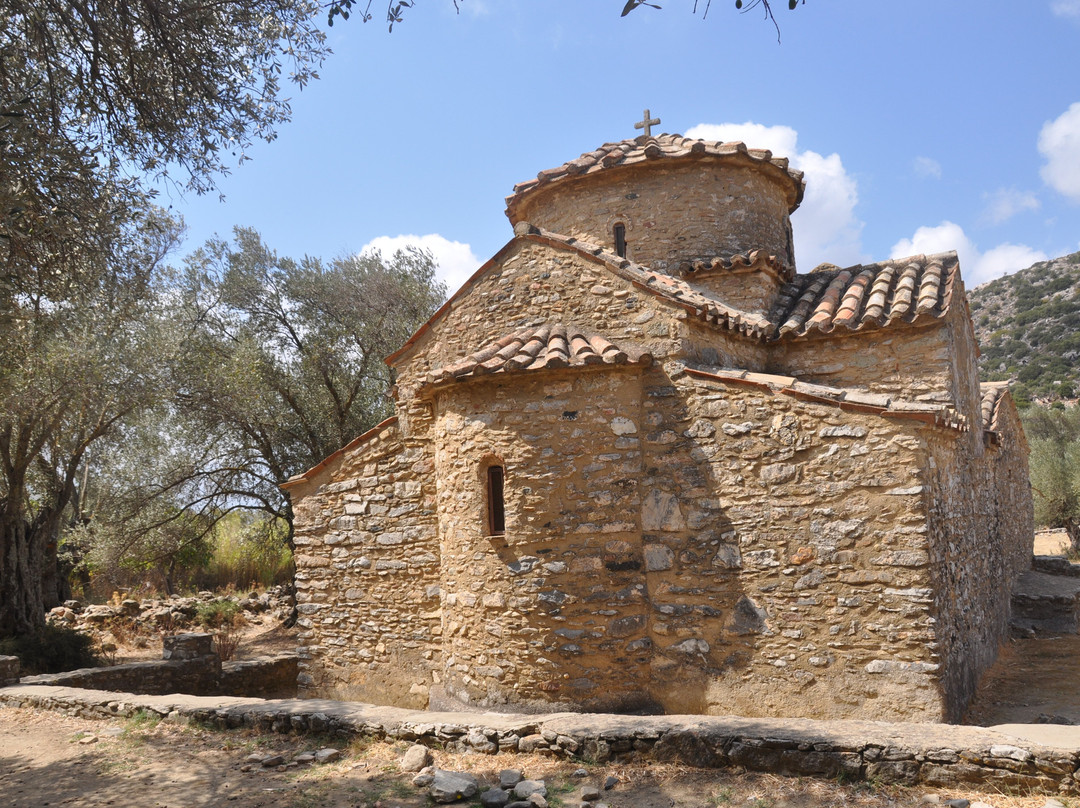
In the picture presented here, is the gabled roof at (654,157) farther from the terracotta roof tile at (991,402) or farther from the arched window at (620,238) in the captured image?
the terracotta roof tile at (991,402)

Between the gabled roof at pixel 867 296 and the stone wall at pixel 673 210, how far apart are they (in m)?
0.67

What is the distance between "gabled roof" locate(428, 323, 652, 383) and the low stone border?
9.62 ft

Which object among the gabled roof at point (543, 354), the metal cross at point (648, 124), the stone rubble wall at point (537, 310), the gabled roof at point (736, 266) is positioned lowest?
the gabled roof at point (543, 354)

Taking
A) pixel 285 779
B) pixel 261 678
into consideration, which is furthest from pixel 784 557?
pixel 261 678

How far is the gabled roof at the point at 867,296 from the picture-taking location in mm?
7797

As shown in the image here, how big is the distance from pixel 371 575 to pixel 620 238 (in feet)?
17.4

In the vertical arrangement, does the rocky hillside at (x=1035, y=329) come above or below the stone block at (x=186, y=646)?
above

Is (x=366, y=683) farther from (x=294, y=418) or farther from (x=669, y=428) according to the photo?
(x=294, y=418)

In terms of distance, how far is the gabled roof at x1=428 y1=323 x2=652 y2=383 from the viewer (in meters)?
6.79

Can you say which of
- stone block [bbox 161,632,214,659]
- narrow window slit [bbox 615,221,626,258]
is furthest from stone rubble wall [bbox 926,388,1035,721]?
stone block [bbox 161,632,214,659]

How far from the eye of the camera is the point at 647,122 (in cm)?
1118

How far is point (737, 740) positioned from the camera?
15.9 feet

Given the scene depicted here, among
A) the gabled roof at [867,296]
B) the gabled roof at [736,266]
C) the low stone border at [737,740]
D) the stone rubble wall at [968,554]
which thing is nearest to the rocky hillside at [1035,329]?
the stone rubble wall at [968,554]

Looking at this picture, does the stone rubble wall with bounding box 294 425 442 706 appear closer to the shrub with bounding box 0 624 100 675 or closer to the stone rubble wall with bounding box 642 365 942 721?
the stone rubble wall with bounding box 642 365 942 721
